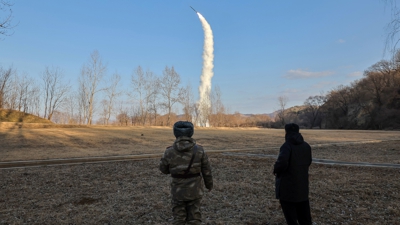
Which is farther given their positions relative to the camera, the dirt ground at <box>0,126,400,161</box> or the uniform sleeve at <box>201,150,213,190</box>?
the dirt ground at <box>0,126,400,161</box>

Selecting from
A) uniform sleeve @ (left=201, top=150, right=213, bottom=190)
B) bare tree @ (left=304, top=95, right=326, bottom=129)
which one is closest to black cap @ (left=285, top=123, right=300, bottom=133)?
uniform sleeve @ (left=201, top=150, right=213, bottom=190)

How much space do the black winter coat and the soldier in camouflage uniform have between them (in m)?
1.10

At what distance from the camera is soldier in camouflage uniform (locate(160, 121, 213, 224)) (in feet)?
10.6

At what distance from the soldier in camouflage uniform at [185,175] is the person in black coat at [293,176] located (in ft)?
3.68

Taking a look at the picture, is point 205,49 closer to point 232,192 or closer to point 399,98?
point 232,192

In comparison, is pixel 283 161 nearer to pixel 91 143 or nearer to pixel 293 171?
pixel 293 171

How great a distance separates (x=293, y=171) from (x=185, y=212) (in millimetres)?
1534

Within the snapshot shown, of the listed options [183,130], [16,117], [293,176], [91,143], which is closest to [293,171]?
[293,176]

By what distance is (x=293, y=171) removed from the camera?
355 centimetres

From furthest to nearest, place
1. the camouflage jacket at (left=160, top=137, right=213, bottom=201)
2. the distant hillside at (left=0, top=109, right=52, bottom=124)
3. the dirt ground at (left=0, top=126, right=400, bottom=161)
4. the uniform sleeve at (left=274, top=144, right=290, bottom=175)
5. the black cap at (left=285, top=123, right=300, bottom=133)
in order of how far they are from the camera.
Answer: the distant hillside at (left=0, top=109, right=52, bottom=124)
the dirt ground at (left=0, top=126, right=400, bottom=161)
the black cap at (left=285, top=123, right=300, bottom=133)
the uniform sleeve at (left=274, top=144, right=290, bottom=175)
the camouflage jacket at (left=160, top=137, right=213, bottom=201)

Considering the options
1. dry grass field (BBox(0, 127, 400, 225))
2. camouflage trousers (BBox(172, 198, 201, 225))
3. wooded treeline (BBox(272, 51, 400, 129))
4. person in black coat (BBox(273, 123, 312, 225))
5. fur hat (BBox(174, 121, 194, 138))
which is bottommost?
dry grass field (BBox(0, 127, 400, 225))

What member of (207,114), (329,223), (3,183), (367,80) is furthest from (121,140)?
(367,80)

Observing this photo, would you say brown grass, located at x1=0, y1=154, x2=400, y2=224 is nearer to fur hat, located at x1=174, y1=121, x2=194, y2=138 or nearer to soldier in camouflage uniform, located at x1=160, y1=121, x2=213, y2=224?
soldier in camouflage uniform, located at x1=160, y1=121, x2=213, y2=224

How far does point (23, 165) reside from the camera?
1050 cm
